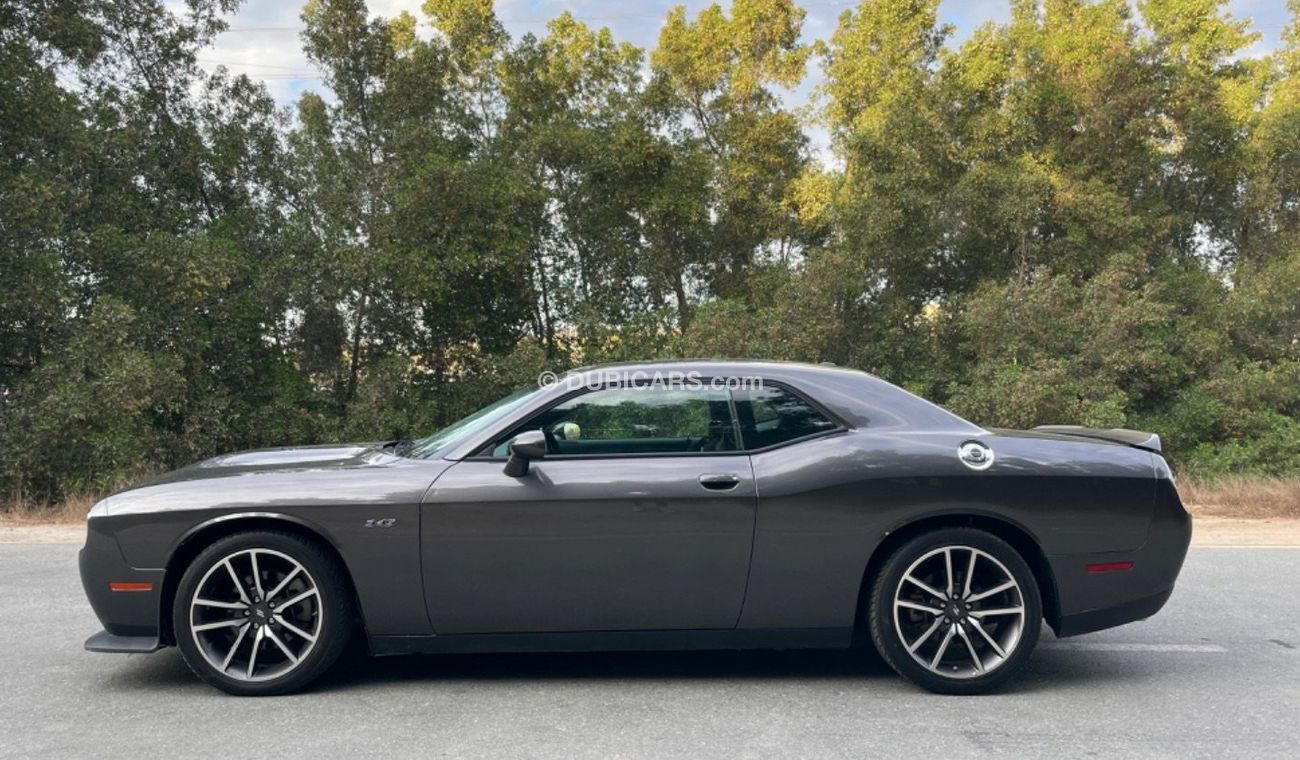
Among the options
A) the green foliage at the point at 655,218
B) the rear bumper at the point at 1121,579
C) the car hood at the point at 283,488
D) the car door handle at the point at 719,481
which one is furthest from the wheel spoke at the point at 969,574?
the green foliage at the point at 655,218

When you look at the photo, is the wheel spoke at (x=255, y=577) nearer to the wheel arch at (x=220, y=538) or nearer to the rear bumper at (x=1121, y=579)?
the wheel arch at (x=220, y=538)

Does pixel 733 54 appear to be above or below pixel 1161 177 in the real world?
above

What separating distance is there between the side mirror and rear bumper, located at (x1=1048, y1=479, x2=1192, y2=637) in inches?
92.4

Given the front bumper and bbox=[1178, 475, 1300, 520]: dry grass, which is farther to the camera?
bbox=[1178, 475, 1300, 520]: dry grass

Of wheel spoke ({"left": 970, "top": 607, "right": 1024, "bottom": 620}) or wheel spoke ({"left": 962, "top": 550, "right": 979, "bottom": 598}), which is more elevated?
wheel spoke ({"left": 962, "top": 550, "right": 979, "bottom": 598})

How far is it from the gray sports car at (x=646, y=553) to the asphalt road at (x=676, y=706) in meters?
0.22

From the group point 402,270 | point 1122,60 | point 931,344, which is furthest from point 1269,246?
point 402,270

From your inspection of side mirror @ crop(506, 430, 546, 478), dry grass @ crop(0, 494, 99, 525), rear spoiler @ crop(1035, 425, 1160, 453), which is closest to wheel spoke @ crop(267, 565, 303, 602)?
side mirror @ crop(506, 430, 546, 478)

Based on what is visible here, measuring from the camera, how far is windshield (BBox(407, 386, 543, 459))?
443cm

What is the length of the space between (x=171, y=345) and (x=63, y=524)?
8094 mm

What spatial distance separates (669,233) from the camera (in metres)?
23.5

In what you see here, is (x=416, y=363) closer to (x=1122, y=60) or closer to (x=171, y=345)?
(x=171, y=345)

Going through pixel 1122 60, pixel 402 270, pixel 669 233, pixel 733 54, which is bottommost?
pixel 402 270

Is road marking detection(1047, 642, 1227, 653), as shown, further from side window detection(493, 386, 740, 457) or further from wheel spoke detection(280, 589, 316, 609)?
wheel spoke detection(280, 589, 316, 609)
